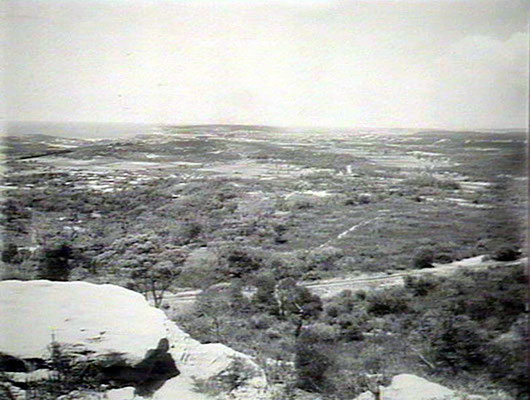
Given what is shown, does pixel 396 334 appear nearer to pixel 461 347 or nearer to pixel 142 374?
pixel 461 347

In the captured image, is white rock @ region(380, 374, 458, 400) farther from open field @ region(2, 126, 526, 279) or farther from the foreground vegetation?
open field @ region(2, 126, 526, 279)

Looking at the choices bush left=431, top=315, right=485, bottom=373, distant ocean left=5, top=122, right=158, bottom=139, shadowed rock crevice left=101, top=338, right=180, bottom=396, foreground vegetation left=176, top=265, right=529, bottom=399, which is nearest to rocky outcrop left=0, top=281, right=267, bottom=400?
shadowed rock crevice left=101, top=338, right=180, bottom=396

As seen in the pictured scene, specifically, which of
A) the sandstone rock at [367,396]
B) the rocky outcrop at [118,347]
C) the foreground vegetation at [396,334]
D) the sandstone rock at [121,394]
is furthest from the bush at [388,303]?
the sandstone rock at [121,394]

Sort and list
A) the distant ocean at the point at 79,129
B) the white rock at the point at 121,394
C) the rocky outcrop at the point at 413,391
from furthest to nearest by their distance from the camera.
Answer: the distant ocean at the point at 79,129
the white rock at the point at 121,394
the rocky outcrop at the point at 413,391

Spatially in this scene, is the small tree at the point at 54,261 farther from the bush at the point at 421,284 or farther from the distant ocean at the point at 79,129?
the bush at the point at 421,284

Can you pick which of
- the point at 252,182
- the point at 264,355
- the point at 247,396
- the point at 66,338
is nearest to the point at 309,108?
the point at 252,182

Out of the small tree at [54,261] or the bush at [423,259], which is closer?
the bush at [423,259]
